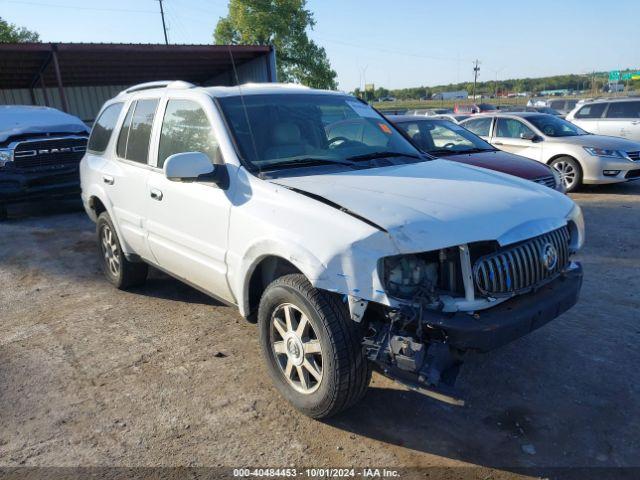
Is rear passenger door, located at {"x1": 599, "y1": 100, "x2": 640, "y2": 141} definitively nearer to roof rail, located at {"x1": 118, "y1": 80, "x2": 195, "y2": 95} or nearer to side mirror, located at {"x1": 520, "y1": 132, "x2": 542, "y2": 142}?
side mirror, located at {"x1": 520, "y1": 132, "x2": 542, "y2": 142}

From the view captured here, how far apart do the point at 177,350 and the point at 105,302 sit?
1.42 m

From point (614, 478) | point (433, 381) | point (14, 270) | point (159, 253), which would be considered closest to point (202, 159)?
point (159, 253)

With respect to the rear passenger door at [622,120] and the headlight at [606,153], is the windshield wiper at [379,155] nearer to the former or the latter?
the headlight at [606,153]

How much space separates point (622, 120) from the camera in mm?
13422

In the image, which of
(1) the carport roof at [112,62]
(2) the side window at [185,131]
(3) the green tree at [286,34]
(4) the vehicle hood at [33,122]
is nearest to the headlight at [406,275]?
(2) the side window at [185,131]

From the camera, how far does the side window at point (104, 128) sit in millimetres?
4988

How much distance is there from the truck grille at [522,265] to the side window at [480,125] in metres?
7.99

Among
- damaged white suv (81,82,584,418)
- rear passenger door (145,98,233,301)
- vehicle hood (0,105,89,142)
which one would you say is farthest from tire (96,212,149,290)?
vehicle hood (0,105,89,142)

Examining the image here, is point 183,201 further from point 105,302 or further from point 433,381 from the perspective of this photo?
point 433,381

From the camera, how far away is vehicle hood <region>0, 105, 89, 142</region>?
8.75m

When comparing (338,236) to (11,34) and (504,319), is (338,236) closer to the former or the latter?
(504,319)

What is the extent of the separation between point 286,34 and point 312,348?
33.8 m

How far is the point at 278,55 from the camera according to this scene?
111ft

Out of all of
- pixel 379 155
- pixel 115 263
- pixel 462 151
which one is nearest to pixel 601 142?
pixel 462 151
